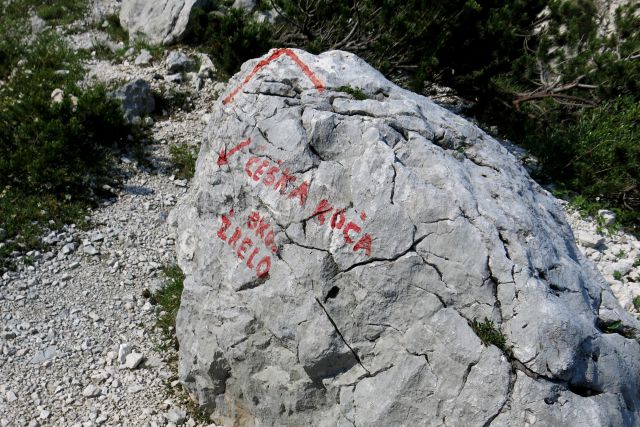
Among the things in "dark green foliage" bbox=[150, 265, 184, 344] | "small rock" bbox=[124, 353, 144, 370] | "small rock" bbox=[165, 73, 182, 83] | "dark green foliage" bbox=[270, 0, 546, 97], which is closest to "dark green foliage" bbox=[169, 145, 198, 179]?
"small rock" bbox=[165, 73, 182, 83]

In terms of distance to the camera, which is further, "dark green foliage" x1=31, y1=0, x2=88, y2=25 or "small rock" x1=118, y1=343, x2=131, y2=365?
"dark green foliage" x1=31, y1=0, x2=88, y2=25

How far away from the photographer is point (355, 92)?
5852 mm

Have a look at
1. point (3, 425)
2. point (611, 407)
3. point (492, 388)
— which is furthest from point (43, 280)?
point (611, 407)

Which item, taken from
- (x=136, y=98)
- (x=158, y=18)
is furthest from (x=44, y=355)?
(x=158, y=18)

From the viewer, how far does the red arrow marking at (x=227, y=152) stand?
584cm

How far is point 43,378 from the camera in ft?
20.9

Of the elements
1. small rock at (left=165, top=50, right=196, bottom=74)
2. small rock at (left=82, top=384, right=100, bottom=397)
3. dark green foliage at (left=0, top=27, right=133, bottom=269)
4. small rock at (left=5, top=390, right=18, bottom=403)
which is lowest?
small rock at (left=5, top=390, right=18, bottom=403)

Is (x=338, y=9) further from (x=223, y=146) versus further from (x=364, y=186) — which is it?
(x=364, y=186)

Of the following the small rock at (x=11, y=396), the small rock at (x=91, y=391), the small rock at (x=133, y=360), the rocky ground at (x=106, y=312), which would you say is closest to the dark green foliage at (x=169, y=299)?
the rocky ground at (x=106, y=312)

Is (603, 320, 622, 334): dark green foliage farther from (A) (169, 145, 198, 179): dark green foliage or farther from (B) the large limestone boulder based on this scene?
(A) (169, 145, 198, 179): dark green foliage

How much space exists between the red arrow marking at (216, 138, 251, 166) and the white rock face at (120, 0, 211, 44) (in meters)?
7.86

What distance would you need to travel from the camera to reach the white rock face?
1278 cm

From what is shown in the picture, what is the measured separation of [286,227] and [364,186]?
0.91m

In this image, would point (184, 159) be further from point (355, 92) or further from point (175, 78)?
point (355, 92)
